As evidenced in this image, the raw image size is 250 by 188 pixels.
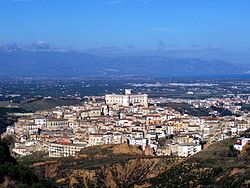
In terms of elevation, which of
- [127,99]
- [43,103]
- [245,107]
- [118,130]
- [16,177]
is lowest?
[245,107]

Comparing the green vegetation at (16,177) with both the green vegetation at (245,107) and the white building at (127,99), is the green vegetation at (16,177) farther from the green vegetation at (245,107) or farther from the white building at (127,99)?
the green vegetation at (245,107)

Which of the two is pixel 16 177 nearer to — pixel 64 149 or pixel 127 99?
pixel 64 149

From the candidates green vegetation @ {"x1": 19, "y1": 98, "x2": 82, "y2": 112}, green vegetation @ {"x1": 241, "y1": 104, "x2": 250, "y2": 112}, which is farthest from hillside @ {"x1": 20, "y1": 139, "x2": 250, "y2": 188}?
green vegetation @ {"x1": 19, "y1": 98, "x2": 82, "y2": 112}

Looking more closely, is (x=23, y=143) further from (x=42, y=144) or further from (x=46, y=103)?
(x=46, y=103)

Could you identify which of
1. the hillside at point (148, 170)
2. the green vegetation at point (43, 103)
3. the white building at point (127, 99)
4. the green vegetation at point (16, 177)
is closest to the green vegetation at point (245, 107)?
the white building at point (127, 99)

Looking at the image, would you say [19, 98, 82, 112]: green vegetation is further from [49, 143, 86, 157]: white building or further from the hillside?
the hillside

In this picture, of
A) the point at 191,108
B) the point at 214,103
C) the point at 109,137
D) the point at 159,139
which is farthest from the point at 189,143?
the point at 214,103

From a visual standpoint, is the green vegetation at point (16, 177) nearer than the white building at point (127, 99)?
Yes

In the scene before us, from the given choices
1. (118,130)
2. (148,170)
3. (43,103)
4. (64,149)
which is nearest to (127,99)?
(43,103)
